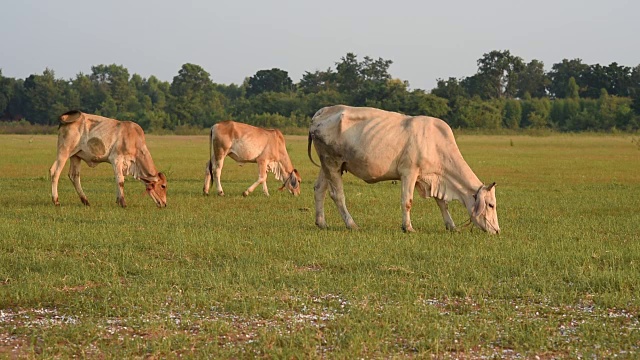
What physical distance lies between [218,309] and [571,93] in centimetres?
9158

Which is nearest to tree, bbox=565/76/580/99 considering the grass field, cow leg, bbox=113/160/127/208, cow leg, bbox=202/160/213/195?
cow leg, bbox=202/160/213/195

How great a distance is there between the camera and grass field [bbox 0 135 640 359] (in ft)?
21.8

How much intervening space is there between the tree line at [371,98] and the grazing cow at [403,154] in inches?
2269

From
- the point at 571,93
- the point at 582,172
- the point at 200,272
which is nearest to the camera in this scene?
the point at 200,272

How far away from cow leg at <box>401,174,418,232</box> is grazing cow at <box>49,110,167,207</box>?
5538 millimetres

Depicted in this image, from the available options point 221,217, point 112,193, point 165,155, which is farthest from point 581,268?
point 165,155

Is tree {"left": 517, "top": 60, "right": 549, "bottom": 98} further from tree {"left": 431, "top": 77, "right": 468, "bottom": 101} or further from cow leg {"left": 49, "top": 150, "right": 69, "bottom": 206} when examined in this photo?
cow leg {"left": 49, "top": 150, "right": 69, "bottom": 206}

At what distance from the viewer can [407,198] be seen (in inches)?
508

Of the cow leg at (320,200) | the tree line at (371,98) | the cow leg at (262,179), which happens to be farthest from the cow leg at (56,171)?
the tree line at (371,98)

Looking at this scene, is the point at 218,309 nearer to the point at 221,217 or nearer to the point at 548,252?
the point at 548,252

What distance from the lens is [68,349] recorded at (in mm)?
6438

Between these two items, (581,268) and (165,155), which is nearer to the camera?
(581,268)

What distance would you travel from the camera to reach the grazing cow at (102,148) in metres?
16.5

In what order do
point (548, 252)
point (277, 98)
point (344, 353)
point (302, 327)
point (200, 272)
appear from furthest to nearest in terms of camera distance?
1. point (277, 98)
2. point (548, 252)
3. point (200, 272)
4. point (302, 327)
5. point (344, 353)
